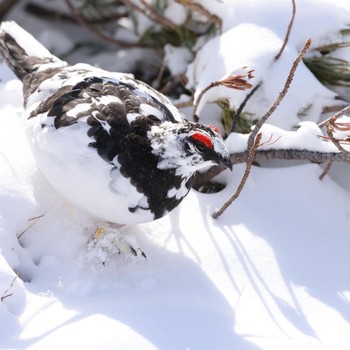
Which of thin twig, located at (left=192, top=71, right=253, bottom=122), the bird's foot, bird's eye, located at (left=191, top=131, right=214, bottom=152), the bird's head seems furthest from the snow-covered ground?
bird's eye, located at (left=191, top=131, right=214, bottom=152)

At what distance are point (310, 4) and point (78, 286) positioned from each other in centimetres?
164

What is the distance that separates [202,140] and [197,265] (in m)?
0.49

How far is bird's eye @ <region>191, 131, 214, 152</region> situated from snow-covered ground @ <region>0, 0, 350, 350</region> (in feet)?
1.51

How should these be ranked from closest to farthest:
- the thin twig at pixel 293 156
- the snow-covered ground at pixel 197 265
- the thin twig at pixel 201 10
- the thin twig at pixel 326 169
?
the snow-covered ground at pixel 197 265
the thin twig at pixel 293 156
the thin twig at pixel 326 169
the thin twig at pixel 201 10

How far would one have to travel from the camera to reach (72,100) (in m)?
2.11

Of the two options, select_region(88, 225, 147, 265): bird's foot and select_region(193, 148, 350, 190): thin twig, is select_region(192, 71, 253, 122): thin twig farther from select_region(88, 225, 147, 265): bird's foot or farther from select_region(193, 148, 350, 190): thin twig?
select_region(88, 225, 147, 265): bird's foot

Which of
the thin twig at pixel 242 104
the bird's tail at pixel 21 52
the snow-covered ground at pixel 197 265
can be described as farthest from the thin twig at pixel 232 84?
the bird's tail at pixel 21 52

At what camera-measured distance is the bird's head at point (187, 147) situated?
1.90 meters

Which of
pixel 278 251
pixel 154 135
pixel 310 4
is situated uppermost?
pixel 310 4

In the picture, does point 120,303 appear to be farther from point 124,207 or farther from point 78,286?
point 124,207

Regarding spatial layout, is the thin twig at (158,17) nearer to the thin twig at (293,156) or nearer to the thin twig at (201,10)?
the thin twig at (201,10)

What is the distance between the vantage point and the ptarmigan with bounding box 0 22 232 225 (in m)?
1.92

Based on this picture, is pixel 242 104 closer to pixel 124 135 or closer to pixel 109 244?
pixel 124 135

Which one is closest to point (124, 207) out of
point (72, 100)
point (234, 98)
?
point (72, 100)
